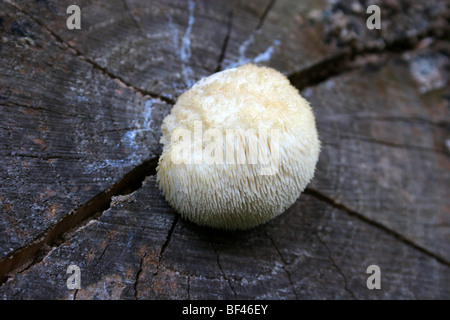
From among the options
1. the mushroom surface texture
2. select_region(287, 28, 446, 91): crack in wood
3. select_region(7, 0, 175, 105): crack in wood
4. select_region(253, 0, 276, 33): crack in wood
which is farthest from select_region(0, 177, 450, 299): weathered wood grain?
select_region(253, 0, 276, 33): crack in wood

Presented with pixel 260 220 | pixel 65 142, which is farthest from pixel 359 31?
pixel 65 142

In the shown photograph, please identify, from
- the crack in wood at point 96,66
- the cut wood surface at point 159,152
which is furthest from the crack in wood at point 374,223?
the crack in wood at point 96,66

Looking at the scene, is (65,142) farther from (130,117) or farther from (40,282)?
(40,282)

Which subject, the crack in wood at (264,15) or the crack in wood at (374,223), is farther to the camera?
the crack in wood at (264,15)

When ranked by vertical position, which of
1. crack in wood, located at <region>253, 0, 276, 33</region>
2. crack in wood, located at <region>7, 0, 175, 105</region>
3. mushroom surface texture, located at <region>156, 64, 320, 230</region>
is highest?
crack in wood, located at <region>253, 0, 276, 33</region>

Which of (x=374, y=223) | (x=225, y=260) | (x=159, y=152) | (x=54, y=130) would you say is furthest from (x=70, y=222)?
(x=374, y=223)

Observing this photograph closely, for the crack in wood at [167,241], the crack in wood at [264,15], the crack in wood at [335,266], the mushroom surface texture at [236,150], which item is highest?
the crack in wood at [264,15]

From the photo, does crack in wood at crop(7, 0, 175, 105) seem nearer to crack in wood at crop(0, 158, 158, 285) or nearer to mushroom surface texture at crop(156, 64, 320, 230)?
mushroom surface texture at crop(156, 64, 320, 230)

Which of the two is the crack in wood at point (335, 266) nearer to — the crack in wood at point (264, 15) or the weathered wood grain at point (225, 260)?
the weathered wood grain at point (225, 260)
